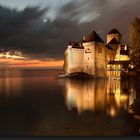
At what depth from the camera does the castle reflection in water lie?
4.98 metres

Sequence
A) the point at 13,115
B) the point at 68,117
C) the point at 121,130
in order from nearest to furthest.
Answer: the point at 121,130
the point at 68,117
the point at 13,115

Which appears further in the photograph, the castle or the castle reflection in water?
the castle

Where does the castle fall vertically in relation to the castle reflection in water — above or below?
above

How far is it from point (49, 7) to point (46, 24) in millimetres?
392

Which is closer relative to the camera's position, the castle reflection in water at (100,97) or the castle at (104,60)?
the castle reflection in water at (100,97)

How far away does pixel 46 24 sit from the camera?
12.7ft

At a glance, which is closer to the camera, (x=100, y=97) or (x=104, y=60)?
(x=100, y=97)

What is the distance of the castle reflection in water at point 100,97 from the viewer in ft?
16.3

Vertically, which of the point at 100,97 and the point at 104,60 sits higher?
the point at 104,60

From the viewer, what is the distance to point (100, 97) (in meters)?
6.54

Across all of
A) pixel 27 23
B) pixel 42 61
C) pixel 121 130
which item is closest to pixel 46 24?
pixel 27 23

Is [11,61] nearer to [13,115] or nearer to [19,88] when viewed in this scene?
[13,115]

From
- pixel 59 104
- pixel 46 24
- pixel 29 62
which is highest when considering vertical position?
pixel 46 24

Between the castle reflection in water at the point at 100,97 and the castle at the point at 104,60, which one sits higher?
the castle at the point at 104,60
